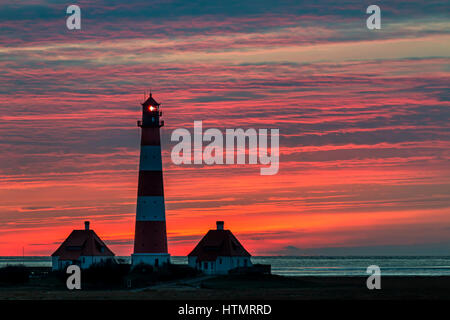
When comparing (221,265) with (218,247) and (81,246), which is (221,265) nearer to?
(218,247)

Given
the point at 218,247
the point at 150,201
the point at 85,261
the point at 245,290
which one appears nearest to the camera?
the point at 245,290

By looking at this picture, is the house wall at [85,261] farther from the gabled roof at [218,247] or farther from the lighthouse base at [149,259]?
the lighthouse base at [149,259]

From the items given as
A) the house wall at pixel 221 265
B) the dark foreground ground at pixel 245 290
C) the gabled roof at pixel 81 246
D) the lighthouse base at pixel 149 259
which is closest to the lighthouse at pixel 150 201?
the lighthouse base at pixel 149 259

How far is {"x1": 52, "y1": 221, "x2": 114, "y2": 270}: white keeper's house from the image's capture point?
89.4 meters

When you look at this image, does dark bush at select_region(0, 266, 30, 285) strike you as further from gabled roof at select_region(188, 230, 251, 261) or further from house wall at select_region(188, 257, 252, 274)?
gabled roof at select_region(188, 230, 251, 261)

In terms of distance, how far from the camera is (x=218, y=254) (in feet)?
290

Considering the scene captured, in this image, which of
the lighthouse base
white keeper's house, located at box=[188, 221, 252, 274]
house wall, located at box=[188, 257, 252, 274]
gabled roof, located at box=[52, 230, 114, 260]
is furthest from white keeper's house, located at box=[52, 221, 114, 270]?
the lighthouse base

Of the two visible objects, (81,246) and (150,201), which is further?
(81,246)

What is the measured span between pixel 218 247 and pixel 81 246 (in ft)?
41.3

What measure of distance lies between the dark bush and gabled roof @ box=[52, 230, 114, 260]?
8358 millimetres

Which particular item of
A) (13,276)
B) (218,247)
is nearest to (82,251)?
(13,276)

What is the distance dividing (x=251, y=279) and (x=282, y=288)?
5.34 metres
